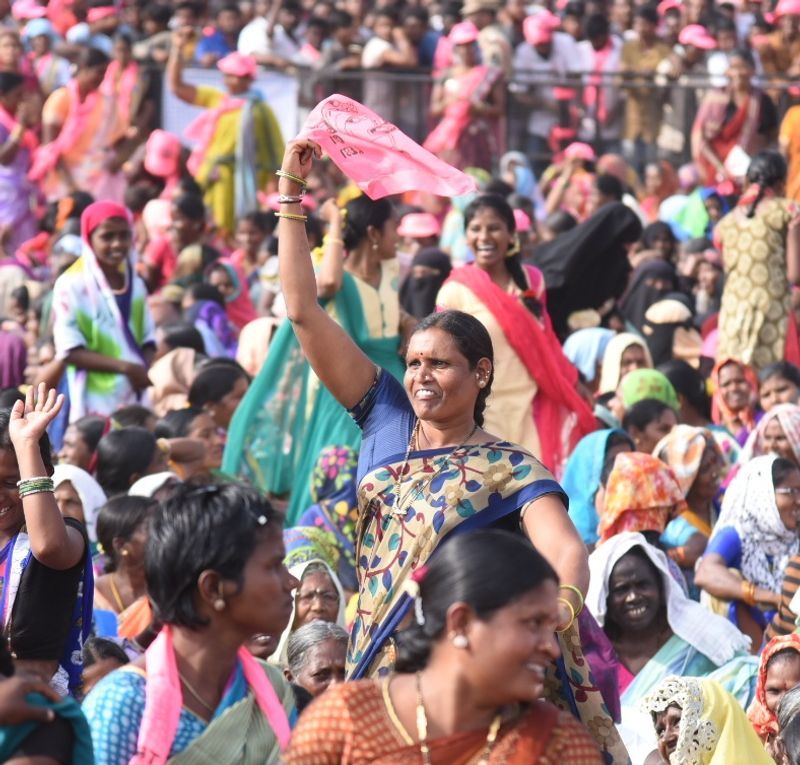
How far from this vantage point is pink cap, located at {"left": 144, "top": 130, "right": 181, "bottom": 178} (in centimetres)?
1463

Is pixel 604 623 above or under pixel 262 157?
above

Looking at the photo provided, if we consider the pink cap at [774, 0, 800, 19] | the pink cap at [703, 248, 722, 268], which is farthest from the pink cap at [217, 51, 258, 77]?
the pink cap at [774, 0, 800, 19]

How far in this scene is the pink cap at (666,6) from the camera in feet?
55.9

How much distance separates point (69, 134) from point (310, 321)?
10877 mm

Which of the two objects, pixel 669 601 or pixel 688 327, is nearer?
pixel 669 601

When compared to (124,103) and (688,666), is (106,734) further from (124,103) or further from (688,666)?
(124,103)

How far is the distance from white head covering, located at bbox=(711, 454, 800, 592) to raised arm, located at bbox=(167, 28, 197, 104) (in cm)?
863

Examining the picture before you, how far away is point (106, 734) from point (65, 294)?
604 centimetres

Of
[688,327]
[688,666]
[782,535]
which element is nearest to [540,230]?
[688,327]

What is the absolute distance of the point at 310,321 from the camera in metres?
4.65

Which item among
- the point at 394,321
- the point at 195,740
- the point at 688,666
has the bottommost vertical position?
the point at 688,666

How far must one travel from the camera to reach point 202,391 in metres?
9.18

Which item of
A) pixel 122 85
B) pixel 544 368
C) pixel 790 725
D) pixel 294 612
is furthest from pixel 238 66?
pixel 790 725

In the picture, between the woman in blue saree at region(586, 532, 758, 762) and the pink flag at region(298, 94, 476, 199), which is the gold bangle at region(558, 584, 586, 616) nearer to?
the pink flag at region(298, 94, 476, 199)
